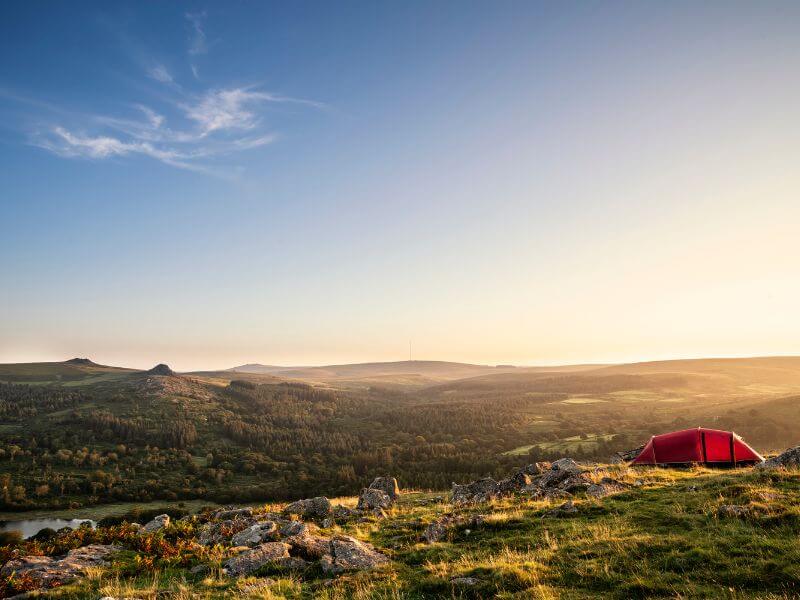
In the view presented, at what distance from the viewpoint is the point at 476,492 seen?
2514cm

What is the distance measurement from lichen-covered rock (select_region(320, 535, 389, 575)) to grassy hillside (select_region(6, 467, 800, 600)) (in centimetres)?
48

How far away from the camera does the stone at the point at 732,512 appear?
1265 centimetres

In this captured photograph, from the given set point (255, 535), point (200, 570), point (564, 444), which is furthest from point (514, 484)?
point (564, 444)

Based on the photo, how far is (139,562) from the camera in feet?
47.6

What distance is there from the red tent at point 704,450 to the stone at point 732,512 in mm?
14944

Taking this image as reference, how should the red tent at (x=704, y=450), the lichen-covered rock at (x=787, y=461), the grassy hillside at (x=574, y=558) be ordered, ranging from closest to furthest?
the grassy hillside at (x=574, y=558), the lichen-covered rock at (x=787, y=461), the red tent at (x=704, y=450)

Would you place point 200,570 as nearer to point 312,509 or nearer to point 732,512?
point 312,509

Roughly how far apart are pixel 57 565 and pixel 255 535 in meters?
6.76

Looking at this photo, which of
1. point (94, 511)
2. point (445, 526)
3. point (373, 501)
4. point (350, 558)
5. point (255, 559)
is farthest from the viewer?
point (94, 511)

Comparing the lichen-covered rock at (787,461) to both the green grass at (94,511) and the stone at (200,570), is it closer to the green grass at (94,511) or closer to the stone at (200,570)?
the stone at (200,570)

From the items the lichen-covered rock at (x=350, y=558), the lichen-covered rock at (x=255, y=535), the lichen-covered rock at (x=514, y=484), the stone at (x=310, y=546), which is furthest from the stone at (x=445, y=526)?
the lichen-covered rock at (x=514, y=484)

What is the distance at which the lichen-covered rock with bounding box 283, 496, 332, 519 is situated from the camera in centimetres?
2231

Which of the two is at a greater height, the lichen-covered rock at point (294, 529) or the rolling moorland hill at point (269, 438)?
the lichen-covered rock at point (294, 529)

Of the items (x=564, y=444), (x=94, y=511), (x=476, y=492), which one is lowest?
(x=94, y=511)
